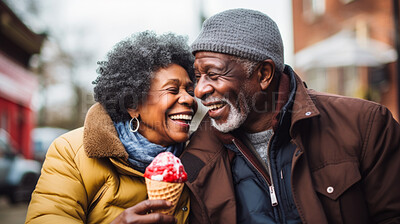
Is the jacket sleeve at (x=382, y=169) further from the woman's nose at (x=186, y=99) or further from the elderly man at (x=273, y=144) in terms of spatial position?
the woman's nose at (x=186, y=99)

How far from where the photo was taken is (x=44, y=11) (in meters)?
25.9

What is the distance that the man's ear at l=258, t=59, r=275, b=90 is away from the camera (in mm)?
3186

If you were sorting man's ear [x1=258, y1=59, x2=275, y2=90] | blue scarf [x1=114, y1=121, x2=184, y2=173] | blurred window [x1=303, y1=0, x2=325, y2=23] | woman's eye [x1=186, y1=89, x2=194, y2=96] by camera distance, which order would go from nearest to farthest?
blue scarf [x1=114, y1=121, x2=184, y2=173], man's ear [x1=258, y1=59, x2=275, y2=90], woman's eye [x1=186, y1=89, x2=194, y2=96], blurred window [x1=303, y1=0, x2=325, y2=23]

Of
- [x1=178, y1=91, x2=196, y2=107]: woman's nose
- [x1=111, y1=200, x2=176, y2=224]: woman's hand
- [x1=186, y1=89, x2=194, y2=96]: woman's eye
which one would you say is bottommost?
[x1=111, y1=200, x2=176, y2=224]: woman's hand

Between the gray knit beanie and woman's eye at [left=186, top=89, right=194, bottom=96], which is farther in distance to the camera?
woman's eye at [left=186, top=89, right=194, bottom=96]

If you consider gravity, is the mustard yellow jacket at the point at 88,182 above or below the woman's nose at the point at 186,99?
below

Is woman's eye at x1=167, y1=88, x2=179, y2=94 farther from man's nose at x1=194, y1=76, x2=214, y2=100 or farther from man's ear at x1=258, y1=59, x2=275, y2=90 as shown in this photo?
man's ear at x1=258, y1=59, x2=275, y2=90

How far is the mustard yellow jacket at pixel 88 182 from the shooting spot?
2.66m

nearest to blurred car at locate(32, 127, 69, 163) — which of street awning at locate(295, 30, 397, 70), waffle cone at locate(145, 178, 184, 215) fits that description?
street awning at locate(295, 30, 397, 70)

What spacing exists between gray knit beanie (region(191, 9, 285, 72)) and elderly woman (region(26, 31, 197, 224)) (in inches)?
13.8

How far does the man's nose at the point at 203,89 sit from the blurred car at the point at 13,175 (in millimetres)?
10224

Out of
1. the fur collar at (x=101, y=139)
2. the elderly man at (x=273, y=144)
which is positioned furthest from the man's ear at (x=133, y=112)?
the elderly man at (x=273, y=144)

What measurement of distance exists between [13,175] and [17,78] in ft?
23.4

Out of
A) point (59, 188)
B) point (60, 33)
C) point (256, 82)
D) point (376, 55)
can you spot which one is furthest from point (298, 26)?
point (60, 33)
